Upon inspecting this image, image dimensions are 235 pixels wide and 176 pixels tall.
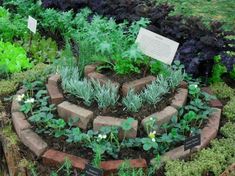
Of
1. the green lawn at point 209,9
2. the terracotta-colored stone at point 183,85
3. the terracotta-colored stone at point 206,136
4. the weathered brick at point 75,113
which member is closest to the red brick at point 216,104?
the terracotta-colored stone at point 183,85

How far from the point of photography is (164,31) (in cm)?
369

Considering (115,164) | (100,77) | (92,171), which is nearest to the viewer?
(92,171)

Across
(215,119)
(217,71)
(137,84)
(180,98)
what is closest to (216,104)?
(215,119)

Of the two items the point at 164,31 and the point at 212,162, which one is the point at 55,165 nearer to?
the point at 212,162

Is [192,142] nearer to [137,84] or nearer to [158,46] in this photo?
[137,84]

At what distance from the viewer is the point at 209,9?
21.6 ft

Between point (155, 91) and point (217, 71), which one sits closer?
point (155, 91)

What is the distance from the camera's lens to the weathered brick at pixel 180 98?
3.16 metres

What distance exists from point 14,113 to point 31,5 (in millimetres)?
2003

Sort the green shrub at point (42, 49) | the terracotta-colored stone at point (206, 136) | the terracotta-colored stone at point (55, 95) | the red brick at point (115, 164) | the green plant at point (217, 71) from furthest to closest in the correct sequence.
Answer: the green shrub at point (42, 49) → the green plant at point (217, 71) → the terracotta-colored stone at point (55, 95) → the terracotta-colored stone at point (206, 136) → the red brick at point (115, 164)

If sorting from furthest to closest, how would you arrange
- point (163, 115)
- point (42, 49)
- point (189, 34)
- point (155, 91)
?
point (42, 49)
point (189, 34)
point (155, 91)
point (163, 115)

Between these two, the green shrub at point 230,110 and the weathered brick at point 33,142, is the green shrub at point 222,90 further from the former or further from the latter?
the weathered brick at point 33,142

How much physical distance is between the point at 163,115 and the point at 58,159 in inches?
30.2

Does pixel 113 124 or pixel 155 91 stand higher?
pixel 155 91
